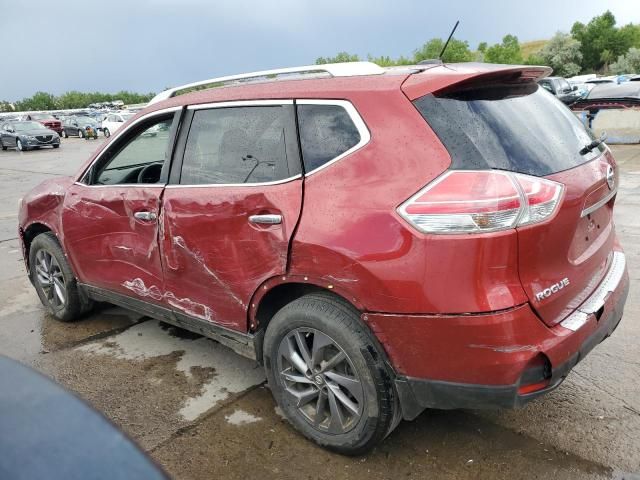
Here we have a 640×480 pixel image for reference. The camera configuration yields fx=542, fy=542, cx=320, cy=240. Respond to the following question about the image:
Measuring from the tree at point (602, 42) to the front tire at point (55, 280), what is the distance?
95.3 meters

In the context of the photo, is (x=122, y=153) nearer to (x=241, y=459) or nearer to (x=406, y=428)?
(x=241, y=459)

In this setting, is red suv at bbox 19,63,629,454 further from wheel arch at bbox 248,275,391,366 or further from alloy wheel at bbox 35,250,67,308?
alloy wheel at bbox 35,250,67,308

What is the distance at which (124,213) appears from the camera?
348 cm

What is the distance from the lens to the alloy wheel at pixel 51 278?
4.38 metres

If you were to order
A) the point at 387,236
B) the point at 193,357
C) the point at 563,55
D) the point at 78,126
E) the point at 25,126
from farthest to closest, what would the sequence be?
the point at 563,55 → the point at 78,126 → the point at 25,126 → the point at 193,357 → the point at 387,236

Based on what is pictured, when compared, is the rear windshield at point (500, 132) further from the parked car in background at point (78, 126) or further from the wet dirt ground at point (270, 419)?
the parked car in background at point (78, 126)

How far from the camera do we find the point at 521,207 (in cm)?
212

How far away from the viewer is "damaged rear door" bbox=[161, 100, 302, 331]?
2.64 meters

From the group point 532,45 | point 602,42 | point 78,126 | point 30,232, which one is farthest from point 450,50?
point 532,45

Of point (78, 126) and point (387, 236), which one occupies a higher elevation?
point (387, 236)

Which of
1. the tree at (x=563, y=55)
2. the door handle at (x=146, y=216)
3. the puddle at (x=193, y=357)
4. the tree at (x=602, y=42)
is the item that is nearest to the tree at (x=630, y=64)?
the tree at (x=563, y=55)

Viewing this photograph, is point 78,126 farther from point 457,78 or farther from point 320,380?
point 457,78

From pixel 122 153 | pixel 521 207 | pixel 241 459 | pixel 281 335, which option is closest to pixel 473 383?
pixel 521 207

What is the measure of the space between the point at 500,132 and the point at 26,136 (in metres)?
28.6
